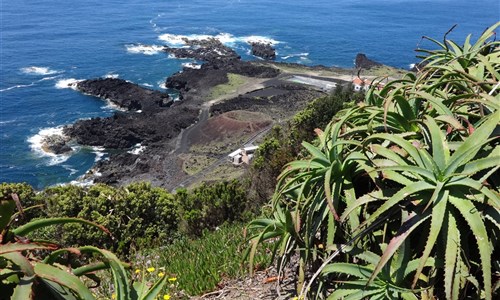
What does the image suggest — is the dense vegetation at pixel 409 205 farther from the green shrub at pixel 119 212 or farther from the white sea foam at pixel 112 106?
the white sea foam at pixel 112 106

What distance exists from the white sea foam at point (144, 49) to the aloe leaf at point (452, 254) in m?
69.7

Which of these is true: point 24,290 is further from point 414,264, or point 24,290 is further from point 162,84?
point 162,84

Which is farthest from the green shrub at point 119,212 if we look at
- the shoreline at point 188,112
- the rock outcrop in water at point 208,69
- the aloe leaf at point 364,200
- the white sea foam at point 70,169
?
the rock outcrop in water at point 208,69

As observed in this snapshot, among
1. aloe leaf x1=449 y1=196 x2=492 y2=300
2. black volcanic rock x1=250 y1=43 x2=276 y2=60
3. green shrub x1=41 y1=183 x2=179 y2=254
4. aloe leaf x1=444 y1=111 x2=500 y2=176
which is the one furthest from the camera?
black volcanic rock x1=250 y1=43 x2=276 y2=60

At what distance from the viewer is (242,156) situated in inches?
1468

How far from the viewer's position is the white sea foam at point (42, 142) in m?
39.1

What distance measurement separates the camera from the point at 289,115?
1858 inches

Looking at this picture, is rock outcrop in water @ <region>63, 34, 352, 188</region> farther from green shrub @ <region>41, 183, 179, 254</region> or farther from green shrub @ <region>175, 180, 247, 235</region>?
green shrub @ <region>175, 180, 247, 235</region>

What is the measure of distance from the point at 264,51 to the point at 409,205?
71.5 metres

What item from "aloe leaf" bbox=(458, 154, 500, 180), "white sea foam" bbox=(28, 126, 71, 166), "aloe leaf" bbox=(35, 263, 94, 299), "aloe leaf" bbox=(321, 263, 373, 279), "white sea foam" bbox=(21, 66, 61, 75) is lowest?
"white sea foam" bbox=(28, 126, 71, 166)

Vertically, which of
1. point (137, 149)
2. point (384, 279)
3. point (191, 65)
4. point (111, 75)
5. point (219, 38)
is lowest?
point (137, 149)

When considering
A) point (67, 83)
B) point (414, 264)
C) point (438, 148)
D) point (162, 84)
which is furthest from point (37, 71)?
point (414, 264)

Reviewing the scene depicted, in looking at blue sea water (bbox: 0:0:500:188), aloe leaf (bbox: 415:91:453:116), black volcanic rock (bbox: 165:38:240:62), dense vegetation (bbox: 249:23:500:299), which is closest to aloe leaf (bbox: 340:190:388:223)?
dense vegetation (bbox: 249:23:500:299)

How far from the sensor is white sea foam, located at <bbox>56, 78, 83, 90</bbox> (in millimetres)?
54656
